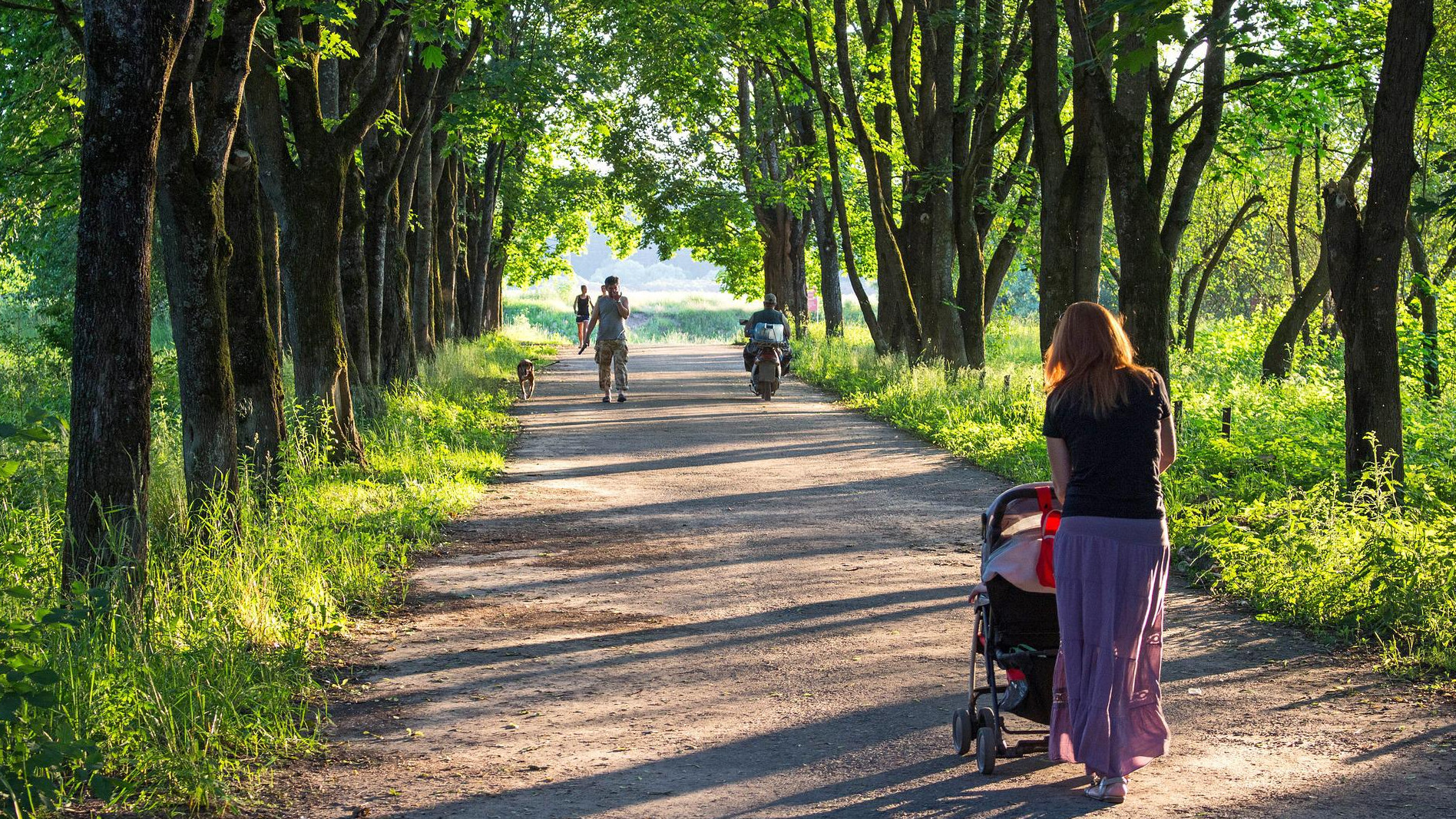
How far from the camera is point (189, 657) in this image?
5.86 meters

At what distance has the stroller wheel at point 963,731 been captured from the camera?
17.5 feet

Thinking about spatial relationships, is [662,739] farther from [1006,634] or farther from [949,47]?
[949,47]

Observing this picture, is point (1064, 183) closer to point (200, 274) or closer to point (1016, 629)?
point (200, 274)

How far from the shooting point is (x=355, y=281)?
15430mm

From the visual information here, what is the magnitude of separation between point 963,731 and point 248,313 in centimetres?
708

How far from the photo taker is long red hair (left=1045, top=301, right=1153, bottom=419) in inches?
197

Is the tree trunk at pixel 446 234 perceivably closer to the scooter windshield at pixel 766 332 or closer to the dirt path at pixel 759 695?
the scooter windshield at pixel 766 332

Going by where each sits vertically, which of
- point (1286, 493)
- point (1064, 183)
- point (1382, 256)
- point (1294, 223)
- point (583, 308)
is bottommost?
point (1286, 493)

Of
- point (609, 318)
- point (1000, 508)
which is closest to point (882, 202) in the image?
point (609, 318)

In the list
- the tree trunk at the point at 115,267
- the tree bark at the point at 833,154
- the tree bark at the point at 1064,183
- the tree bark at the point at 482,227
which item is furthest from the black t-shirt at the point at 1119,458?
the tree bark at the point at 482,227

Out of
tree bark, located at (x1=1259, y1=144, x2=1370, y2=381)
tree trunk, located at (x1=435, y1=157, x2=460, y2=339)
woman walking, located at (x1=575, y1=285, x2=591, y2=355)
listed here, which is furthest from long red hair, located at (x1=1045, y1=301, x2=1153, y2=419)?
woman walking, located at (x1=575, y1=285, x2=591, y2=355)

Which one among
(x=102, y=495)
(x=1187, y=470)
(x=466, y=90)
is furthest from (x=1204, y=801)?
(x=466, y=90)

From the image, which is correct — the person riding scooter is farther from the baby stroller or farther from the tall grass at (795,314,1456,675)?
the baby stroller

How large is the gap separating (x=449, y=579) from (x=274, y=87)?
19.7ft
